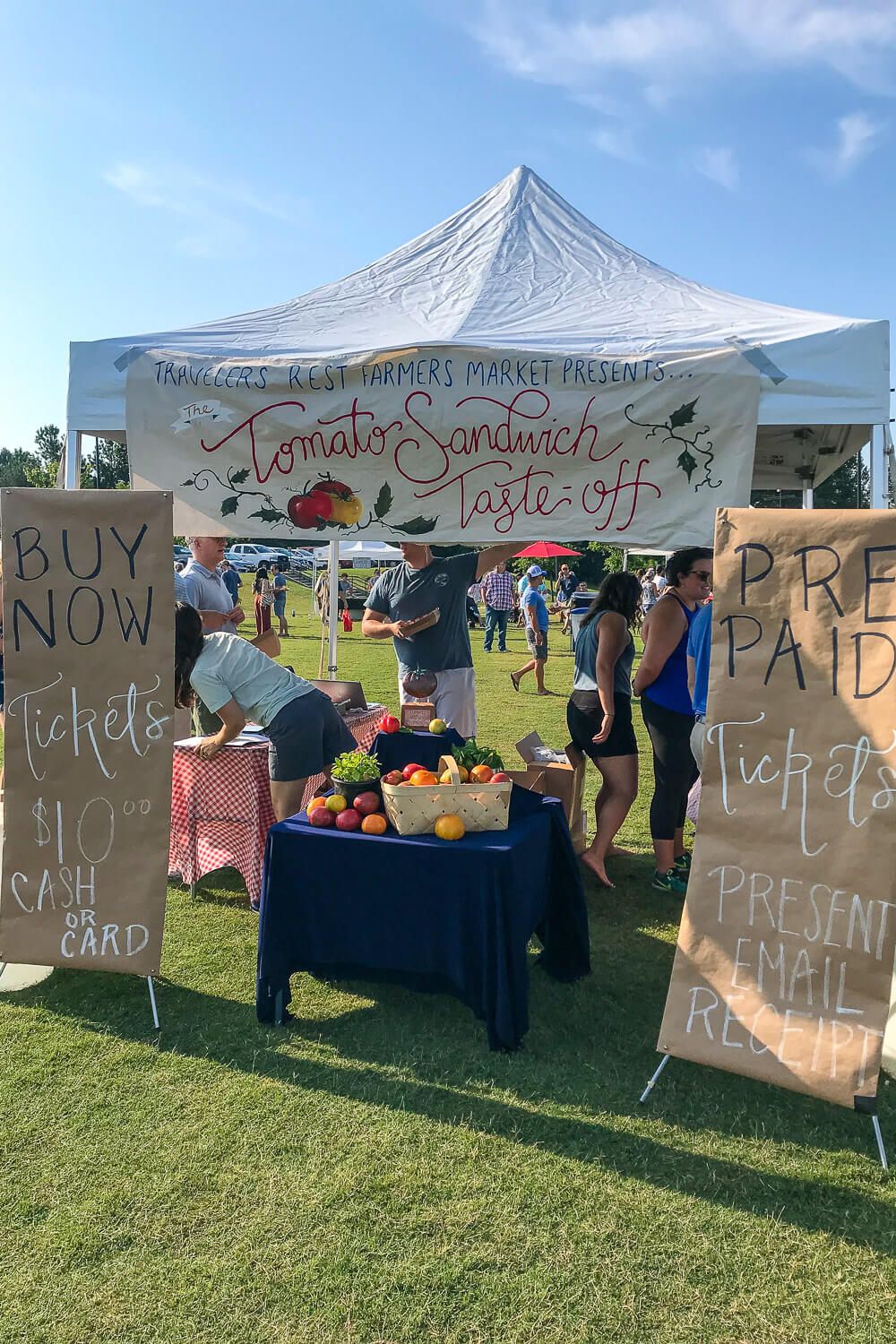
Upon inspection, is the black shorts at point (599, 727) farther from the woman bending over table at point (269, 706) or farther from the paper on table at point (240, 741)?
the paper on table at point (240, 741)

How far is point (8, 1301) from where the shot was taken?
87.4 inches

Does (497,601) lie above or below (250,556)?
below

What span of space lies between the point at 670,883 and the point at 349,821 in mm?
2335

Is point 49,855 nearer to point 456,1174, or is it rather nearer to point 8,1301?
point 8,1301

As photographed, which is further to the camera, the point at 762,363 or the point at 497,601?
the point at 497,601

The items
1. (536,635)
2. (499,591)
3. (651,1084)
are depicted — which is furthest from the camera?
(499,591)

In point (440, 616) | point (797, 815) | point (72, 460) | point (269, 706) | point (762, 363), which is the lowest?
point (797, 815)

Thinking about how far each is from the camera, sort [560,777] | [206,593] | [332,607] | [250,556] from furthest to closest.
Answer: [250,556] < [332,607] < [206,593] < [560,777]

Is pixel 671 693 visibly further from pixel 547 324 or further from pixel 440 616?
pixel 547 324

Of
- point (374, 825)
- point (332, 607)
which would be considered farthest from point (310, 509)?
point (332, 607)

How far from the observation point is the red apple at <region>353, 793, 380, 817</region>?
3559mm

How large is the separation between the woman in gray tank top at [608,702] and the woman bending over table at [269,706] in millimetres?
1525

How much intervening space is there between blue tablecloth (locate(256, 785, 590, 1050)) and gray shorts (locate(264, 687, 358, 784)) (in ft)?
2.30

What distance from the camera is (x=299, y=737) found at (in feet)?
14.1
